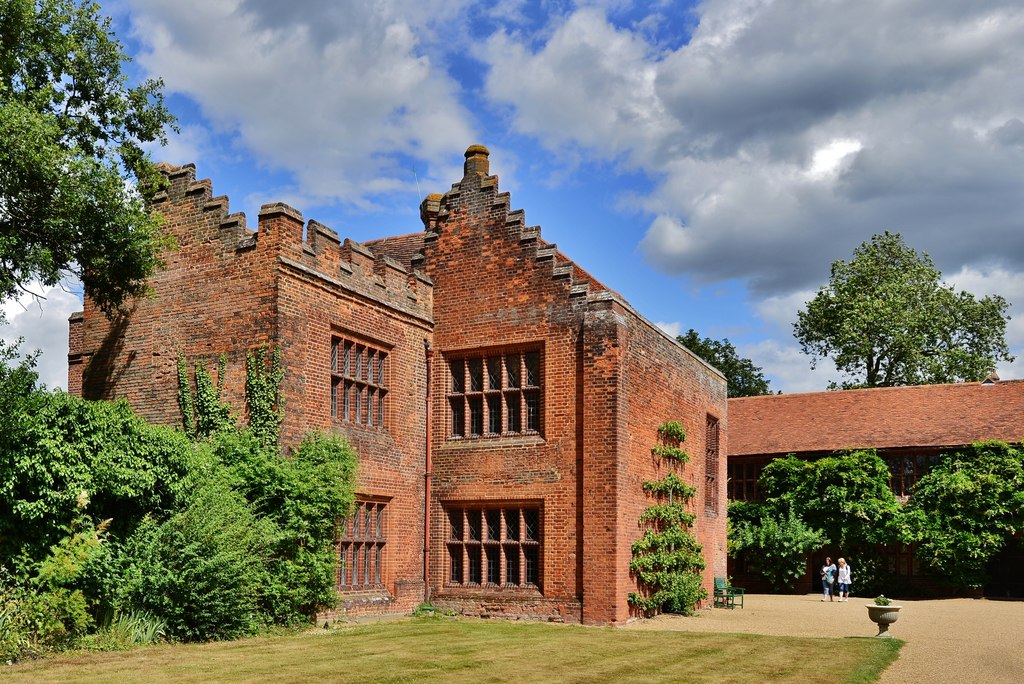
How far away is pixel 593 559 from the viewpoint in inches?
746

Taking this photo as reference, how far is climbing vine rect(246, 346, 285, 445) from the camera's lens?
16.4 m

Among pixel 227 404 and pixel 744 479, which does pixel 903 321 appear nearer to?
pixel 744 479

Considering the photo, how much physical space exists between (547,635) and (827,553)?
769 inches

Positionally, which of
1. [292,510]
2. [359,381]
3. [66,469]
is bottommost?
[292,510]

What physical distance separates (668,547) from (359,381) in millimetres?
7588

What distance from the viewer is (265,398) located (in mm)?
16547

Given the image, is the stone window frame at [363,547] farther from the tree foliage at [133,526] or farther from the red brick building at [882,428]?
the red brick building at [882,428]

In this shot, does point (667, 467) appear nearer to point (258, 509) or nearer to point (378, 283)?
point (378, 283)

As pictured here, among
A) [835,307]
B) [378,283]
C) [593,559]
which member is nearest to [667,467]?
[593,559]

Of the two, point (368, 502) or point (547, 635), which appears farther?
point (368, 502)

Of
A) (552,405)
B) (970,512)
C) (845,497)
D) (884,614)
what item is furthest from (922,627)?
(845,497)

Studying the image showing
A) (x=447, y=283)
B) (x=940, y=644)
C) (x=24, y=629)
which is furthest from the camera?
(x=447, y=283)

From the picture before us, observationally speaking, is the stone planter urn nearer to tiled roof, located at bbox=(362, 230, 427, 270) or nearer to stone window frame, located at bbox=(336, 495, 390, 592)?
stone window frame, located at bbox=(336, 495, 390, 592)

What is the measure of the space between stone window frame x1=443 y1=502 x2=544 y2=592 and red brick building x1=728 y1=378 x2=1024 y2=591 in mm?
16796
